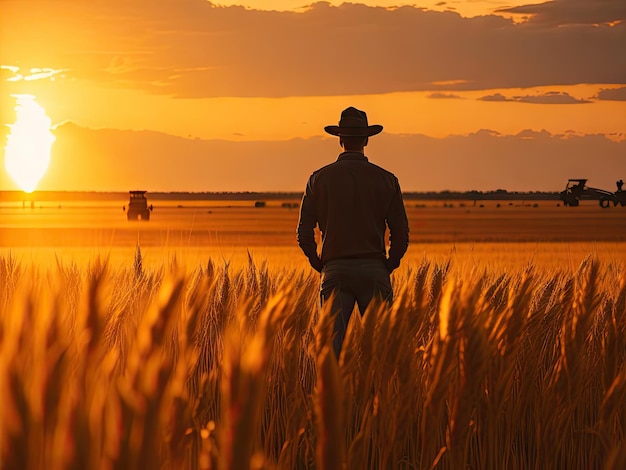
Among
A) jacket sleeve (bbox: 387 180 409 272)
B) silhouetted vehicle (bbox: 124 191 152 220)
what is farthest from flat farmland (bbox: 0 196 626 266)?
silhouetted vehicle (bbox: 124 191 152 220)

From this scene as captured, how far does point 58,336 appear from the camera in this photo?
123cm

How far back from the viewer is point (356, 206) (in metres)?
5.87

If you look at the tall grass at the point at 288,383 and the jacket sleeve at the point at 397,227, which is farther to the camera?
the jacket sleeve at the point at 397,227

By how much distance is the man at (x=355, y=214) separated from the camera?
5773 millimetres

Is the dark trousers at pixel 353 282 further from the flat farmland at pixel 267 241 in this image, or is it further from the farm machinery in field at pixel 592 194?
the farm machinery in field at pixel 592 194

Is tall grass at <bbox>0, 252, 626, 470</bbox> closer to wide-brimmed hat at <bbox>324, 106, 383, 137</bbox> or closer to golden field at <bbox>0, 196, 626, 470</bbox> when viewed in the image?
golden field at <bbox>0, 196, 626, 470</bbox>

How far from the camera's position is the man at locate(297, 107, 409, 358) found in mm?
5773

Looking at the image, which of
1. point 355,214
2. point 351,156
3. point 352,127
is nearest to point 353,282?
point 355,214

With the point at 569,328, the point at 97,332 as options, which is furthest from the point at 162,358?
the point at 569,328

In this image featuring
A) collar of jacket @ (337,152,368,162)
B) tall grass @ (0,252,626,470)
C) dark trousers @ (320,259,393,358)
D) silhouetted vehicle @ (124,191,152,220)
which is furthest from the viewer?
silhouetted vehicle @ (124,191,152,220)

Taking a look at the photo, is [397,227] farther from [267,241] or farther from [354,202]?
[267,241]

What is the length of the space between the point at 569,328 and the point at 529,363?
60 cm

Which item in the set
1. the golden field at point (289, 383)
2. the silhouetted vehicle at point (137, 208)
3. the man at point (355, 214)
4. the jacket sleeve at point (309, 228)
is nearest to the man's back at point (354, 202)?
the man at point (355, 214)

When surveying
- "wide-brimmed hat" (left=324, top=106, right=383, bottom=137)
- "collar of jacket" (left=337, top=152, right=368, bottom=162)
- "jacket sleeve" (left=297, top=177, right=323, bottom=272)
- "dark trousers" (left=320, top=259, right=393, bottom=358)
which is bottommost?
"dark trousers" (left=320, top=259, right=393, bottom=358)
